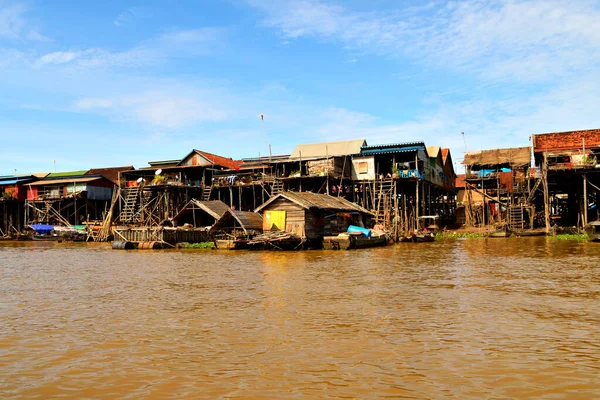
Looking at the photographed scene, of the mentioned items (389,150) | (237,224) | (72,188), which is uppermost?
(389,150)

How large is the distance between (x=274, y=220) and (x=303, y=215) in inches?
81.2

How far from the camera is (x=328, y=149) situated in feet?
144

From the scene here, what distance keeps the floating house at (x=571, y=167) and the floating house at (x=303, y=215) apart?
52.3 ft

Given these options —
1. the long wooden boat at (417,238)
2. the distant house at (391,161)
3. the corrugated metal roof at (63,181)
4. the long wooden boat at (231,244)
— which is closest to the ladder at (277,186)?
the distant house at (391,161)

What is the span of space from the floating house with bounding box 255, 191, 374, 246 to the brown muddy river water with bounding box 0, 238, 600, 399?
41.6ft

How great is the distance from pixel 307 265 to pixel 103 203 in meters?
40.3

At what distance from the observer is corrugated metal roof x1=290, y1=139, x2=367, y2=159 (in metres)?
43.0

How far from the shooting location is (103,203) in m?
54.5

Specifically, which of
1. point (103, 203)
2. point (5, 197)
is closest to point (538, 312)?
point (103, 203)

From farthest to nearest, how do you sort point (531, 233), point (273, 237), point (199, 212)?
point (199, 212), point (531, 233), point (273, 237)

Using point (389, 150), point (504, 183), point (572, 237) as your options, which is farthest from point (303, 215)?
point (504, 183)

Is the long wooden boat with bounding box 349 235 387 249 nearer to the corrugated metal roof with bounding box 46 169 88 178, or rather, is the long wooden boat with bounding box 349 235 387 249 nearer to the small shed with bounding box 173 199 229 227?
the small shed with bounding box 173 199 229 227

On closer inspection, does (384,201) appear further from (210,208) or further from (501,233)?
(210,208)

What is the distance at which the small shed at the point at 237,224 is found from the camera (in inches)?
1230
